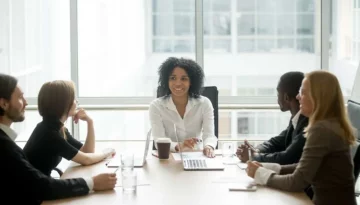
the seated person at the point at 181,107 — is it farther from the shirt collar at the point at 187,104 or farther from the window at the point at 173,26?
the window at the point at 173,26

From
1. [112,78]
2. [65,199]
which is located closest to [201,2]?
[112,78]

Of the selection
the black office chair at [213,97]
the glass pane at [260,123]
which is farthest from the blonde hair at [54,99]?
the glass pane at [260,123]

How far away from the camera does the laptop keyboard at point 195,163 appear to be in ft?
10.8

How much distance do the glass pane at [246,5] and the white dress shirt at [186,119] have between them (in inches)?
69.2

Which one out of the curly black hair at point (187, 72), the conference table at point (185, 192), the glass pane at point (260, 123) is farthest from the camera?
the glass pane at point (260, 123)

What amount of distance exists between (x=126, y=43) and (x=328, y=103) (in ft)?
10.7

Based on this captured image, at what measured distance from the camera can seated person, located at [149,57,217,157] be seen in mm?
4234

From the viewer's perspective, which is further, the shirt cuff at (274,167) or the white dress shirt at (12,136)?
the shirt cuff at (274,167)

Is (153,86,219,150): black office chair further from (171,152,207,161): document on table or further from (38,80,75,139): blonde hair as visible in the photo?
(38,80,75,139): blonde hair

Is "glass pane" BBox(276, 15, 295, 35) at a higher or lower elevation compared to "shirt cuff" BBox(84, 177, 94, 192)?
higher

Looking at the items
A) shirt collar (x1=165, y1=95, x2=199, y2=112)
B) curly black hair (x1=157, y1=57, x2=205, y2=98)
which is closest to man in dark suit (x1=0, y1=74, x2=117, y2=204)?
shirt collar (x1=165, y1=95, x2=199, y2=112)

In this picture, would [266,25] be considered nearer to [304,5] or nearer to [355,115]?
[304,5]

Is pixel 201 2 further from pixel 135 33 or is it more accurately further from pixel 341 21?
pixel 341 21

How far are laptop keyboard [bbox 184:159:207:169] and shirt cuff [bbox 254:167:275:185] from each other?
1.48ft
